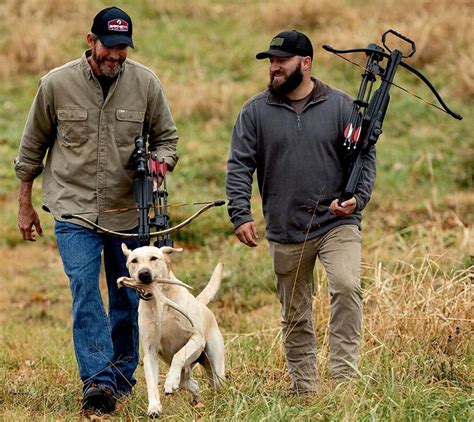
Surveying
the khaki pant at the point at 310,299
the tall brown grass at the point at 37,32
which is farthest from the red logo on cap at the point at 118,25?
the tall brown grass at the point at 37,32

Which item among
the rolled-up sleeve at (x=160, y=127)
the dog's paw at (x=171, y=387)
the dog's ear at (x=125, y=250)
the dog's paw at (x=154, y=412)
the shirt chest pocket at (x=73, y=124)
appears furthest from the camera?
the rolled-up sleeve at (x=160, y=127)

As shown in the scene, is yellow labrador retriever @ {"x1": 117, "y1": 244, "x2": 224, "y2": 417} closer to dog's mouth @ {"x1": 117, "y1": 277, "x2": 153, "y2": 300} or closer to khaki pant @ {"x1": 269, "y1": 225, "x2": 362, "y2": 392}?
dog's mouth @ {"x1": 117, "y1": 277, "x2": 153, "y2": 300}

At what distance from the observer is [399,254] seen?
10.0m

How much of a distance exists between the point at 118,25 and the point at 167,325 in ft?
5.39

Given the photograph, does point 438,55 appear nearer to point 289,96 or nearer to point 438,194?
point 438,194

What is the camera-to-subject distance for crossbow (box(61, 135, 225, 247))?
6.21m

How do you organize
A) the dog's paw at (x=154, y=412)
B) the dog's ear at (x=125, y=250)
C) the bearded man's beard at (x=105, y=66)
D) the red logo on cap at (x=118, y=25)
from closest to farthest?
1. the dog's paw at (x=154, y=412)
2. the dog's ear at (x=125, y=250)
3. the red logo on cap at (x=118, y=25)
4. the bearded man's beard at (x=105, y=66)

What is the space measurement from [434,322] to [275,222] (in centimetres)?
127

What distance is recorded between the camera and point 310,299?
673 centimetres

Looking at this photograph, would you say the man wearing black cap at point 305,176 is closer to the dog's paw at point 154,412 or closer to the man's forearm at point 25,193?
the dog's paw at point 154,412

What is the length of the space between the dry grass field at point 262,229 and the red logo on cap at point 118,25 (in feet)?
6.64

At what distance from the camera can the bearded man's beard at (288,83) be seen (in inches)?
251

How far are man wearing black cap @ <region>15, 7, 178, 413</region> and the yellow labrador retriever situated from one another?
40 centimetres

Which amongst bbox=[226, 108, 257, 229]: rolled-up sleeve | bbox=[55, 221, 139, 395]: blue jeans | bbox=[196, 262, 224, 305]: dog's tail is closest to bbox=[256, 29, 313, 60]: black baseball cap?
bbox=[226, 108, 257, 229]: rolled-up sleeve
